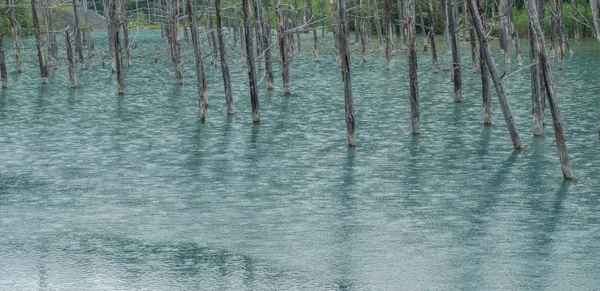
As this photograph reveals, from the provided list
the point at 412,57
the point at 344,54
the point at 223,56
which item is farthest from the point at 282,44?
the point at 344,54

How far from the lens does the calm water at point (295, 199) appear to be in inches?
543

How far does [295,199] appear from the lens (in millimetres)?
18781

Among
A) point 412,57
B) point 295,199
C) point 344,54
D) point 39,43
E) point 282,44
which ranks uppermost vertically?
point 39,43

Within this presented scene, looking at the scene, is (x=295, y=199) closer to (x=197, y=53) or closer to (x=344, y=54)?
(x=344, y=54)

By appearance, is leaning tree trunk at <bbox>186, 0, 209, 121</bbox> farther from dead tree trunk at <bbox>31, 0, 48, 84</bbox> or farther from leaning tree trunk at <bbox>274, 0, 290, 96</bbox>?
dead tree trunk at <bbox>31, 0, 48, 84</bbox>

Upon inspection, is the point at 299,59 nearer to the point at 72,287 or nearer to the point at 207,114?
the point at 207,114

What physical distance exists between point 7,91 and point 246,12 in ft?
52.9

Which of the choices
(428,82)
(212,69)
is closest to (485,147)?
(428,82)

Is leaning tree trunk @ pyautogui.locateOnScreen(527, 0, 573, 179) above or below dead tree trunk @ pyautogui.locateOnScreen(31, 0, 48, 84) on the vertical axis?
below

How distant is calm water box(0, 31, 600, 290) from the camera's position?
1380 centimetres

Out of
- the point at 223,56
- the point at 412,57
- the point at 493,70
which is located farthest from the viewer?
the point at 223,56

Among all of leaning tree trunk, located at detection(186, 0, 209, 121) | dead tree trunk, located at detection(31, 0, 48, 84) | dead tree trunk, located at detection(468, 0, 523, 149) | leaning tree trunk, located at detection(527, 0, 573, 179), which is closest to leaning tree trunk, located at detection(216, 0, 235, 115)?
leaning tree trunk, located at detection(186, 0, 209, 121)

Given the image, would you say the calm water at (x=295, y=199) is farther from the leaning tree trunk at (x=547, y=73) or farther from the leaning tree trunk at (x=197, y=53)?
the leaning tree trunk at (x=547, y=73)

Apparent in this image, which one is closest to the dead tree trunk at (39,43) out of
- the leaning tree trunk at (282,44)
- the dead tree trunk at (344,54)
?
the leaning tree trunk at (282,44)
